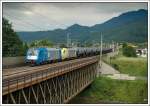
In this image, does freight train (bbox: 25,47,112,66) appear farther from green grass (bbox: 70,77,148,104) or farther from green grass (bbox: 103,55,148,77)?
green grass (bbox: 70,77,148,104)

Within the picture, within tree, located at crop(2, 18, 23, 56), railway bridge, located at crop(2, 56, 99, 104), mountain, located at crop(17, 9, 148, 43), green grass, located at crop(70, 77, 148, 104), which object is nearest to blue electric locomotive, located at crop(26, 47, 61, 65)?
tree, located at crop(2, 18, 23, 56)

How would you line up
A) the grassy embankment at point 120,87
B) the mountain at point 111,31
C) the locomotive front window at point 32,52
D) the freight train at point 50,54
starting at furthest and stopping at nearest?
the locomotive front window at point 32,52 → the freight train at point 50,54 → the mountain at point 111,31 → the grassy embankment at point 120,87

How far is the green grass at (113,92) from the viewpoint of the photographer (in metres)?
13.0

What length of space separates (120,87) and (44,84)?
435 cm

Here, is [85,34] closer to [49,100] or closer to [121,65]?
[121,65]

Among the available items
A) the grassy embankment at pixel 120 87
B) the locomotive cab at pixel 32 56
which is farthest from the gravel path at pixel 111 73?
the locomotive cab at pixel 32 56

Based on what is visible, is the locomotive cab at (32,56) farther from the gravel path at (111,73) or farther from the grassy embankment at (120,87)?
the gravel path at (111,73)

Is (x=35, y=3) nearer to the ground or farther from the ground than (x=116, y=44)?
farther from the ground

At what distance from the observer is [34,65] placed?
53.9 feet

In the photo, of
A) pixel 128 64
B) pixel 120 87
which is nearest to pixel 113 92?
pixel 120 87

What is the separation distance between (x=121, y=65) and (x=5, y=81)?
642cm

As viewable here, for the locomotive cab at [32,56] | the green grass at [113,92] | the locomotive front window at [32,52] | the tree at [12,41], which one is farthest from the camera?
the locomotive front window at [32,52]

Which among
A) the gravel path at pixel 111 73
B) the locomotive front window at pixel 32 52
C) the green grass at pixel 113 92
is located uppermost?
the locomotive front window at pixel 32 52

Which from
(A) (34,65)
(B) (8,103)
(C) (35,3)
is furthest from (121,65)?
(B) (8,103)
